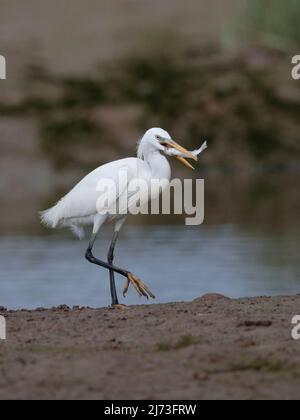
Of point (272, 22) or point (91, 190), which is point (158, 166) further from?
point (272, 22)

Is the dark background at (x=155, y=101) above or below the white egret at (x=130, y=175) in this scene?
above

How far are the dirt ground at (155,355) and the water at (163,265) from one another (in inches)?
139

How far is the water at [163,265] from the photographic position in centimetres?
1191

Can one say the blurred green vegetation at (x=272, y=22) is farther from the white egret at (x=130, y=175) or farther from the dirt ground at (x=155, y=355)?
the dirt ground at (x=155, y=355)

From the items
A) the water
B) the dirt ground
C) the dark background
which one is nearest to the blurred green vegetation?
the dark background

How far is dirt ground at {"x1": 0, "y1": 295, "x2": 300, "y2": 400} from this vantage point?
579 centimetres

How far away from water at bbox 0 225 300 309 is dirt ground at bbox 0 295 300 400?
3538mm

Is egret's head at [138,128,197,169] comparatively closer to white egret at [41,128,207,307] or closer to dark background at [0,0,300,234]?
white egret at [41,128,207,307]

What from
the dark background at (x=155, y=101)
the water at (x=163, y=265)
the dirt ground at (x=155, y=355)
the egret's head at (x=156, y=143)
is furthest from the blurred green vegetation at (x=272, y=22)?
the dirt ground at (x=155, y=355)

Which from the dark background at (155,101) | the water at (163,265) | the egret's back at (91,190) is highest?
the dark background at (155,101)

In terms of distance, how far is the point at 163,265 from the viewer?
14.2m

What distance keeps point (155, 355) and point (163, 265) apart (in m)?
7.76

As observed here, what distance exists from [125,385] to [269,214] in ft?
43.7

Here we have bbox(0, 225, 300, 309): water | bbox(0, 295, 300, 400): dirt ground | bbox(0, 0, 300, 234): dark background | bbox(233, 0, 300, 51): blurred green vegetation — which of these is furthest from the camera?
bbox(233, 0, 300, 51): blurred green vegetation
